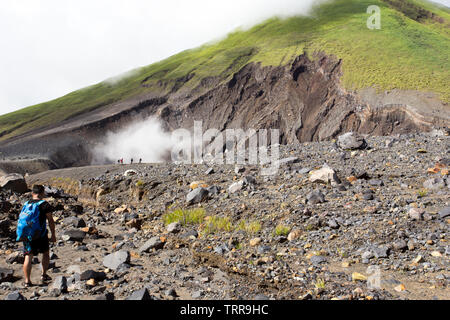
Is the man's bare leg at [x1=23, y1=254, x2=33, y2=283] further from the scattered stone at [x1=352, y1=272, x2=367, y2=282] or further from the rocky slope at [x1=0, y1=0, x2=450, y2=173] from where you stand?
the rocky slope at [x1=0, y1=0, x2=450, y2=173]

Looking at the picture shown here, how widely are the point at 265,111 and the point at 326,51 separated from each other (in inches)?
645

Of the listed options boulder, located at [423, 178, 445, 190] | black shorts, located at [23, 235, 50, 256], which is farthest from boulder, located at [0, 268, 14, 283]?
boulder, located at [423, 178, 445, 190]

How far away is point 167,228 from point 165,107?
199 ft

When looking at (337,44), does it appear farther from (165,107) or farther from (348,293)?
(348,293)

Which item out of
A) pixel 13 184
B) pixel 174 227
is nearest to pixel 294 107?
pixel 13 184

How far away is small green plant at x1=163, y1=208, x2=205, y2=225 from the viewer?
37.2 feet

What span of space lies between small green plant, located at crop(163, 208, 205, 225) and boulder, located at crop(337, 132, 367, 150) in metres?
8.69

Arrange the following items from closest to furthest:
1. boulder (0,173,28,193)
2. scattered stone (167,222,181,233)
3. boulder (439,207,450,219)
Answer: boulder (439,207,450,219) < scattered stone (167,222,181,233) < boulder (0,173,28,193)

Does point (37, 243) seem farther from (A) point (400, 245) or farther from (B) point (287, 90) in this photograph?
(B) point (287, 90)

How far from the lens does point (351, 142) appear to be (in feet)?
53.1

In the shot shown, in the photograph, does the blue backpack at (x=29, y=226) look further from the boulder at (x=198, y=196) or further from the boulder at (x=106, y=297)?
the boulder at (x=198, y=196)

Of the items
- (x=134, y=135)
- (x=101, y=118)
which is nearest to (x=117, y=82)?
(x=101, y=118)

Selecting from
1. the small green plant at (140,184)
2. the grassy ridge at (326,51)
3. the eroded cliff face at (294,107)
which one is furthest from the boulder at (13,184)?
the grassy ridge at (326,51)

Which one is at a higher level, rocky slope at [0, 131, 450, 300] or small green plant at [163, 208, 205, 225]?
rocky slope at [0, 131, 450, 300]
